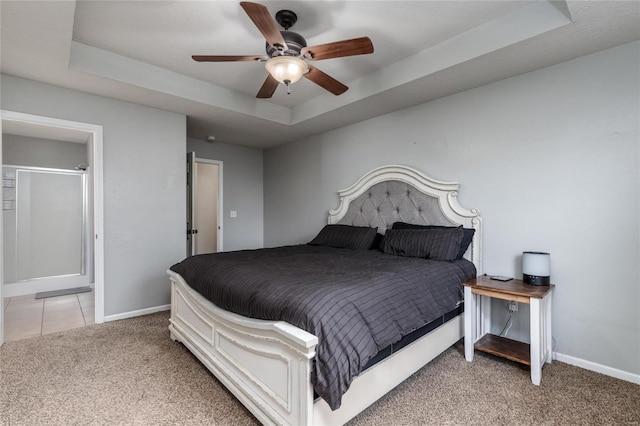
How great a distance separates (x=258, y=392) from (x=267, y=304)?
1.65 feet

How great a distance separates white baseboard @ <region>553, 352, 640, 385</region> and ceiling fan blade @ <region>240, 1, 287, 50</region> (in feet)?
10.2

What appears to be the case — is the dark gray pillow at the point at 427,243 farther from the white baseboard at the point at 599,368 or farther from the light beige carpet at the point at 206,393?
the white baseboard at the point at 599,368

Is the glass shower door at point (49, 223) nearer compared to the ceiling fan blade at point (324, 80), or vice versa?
the ceiling fan blade at point (324, 80)

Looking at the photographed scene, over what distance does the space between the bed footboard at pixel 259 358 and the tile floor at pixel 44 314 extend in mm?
1795

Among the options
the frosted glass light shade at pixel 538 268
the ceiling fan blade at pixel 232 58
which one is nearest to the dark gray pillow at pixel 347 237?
the frosted glass light shade at pixel 538 268

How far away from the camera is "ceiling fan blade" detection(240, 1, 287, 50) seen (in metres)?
1.54

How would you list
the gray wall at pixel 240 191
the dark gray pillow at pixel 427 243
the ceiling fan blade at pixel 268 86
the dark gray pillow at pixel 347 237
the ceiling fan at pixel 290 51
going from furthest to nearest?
the gray wall at pixel 240 191 < the dark gray pillow at pixel 347 237 < the dark gray pillow at pixel 427 243 < the ceiling fan blade at pixel 268 86 < the ceiling fan at pixel 290 51

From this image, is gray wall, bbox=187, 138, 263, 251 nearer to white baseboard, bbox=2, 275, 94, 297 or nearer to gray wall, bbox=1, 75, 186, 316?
gray wall, bbox=1, 75, 186, 316

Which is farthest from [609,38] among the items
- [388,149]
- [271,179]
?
[271,179]

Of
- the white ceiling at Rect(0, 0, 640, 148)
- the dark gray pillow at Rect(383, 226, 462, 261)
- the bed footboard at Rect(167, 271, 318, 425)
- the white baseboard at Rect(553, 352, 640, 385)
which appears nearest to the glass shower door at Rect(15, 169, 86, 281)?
the white ceiling at Rect(0, 0, 640, 148)

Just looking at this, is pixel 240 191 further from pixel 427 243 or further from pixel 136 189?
pixel 427 243

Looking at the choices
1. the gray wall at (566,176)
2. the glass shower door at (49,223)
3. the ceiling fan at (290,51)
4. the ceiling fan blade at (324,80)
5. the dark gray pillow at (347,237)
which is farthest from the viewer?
the glass shower door at (49,223)

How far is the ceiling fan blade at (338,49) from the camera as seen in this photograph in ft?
6.14

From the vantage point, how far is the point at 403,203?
336cm
